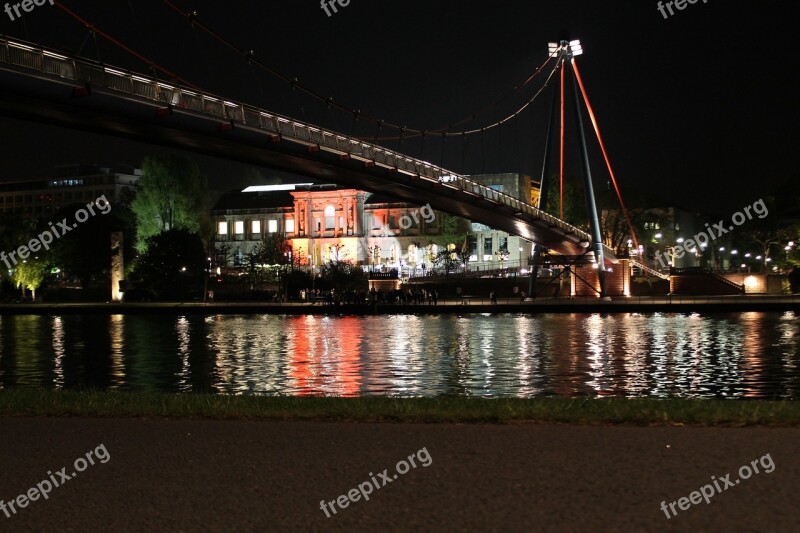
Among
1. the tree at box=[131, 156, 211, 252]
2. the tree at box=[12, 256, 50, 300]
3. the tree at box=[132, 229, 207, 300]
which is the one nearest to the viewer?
the tree at box=[132, 229, 207, 300]

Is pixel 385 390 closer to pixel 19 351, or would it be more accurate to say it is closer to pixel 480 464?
pixel 480 464

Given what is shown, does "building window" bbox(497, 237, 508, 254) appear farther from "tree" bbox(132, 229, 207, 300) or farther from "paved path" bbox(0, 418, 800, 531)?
"paved path" bbox(0, 418, 800, 531)

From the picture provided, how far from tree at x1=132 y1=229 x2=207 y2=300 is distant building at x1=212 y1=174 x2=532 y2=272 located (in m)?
31.6

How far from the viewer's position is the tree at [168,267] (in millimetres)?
83562

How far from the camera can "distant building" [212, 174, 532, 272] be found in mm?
118500

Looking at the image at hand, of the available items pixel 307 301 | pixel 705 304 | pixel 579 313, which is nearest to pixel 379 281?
pixel 307 301

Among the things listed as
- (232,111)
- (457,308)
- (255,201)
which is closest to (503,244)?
(255,201)

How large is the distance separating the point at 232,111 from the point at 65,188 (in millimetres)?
145063

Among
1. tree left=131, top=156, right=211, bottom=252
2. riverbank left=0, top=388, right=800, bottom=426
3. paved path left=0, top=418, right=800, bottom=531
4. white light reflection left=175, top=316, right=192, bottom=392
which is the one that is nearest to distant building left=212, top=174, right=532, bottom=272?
tree left=131, top=156, right=211, bottom=252

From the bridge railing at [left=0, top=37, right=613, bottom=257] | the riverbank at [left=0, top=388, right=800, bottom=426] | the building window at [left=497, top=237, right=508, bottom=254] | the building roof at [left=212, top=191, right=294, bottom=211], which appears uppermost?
the building roof at [left=212, top=191, right=294, bottom=211]

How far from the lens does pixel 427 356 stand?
104 ft

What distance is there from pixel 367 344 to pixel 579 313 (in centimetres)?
2809

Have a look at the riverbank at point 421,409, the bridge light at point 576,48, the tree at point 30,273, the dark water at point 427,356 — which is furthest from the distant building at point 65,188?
the riverbank at point 421,409

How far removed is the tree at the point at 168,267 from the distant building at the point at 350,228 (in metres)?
31.6
